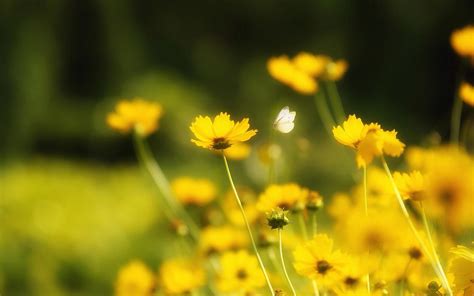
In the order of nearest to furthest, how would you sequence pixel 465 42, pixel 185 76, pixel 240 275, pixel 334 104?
pixel 240 275
pixel 465 42
pixel 334 104
pixel 185 76

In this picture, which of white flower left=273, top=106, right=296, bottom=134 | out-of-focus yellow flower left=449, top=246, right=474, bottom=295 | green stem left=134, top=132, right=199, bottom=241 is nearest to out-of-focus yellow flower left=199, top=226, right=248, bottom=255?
green stem left=134, top=132, right=199, bottom=241

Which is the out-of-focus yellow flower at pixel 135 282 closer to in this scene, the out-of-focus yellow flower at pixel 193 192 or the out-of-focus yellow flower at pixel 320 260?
the out-of-focus yellow flower at pixel 193 192

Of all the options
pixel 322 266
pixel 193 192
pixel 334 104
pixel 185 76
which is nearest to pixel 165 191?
pixel 193 192

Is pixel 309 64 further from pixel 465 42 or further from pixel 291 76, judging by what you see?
pixel 465 42

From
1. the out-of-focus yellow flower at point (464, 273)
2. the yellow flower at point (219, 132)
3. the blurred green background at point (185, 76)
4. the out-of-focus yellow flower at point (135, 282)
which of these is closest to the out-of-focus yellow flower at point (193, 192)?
the out-of-focus yellow flower at point (135, 282)

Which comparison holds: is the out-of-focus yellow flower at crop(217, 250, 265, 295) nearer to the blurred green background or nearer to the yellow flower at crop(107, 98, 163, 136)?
the yellow flower at crop(107, 98, 163, 136)

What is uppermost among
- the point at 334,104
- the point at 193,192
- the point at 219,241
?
the point at 334,104
